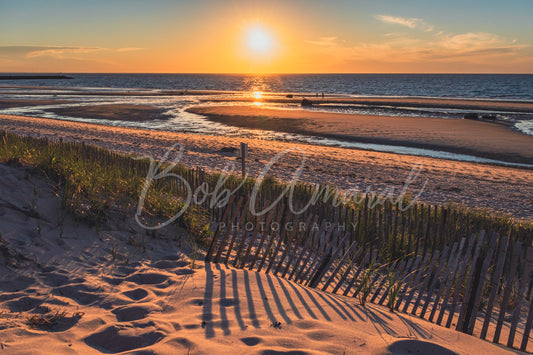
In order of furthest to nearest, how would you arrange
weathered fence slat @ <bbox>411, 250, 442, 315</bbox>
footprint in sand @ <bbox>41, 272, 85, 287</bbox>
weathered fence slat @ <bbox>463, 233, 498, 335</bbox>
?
weathered fence slat @ <bbox>411, 250, 442, 315</bbox>
footprint in sand @ <bbox>41, 272, 85, 287</bbox>
weathered fence slat @ <bbox>463, 233, 498, 335</bbox>

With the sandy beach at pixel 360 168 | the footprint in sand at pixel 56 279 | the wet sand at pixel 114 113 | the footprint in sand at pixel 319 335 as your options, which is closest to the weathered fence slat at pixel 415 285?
the footprint in sand at pixel 319 335

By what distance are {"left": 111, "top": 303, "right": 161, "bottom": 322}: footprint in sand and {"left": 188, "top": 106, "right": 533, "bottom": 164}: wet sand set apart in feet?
57.3

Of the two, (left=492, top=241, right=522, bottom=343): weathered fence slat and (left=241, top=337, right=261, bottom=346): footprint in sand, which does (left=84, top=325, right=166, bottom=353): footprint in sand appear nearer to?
(left=241, top=337, right=261, bottom=346): footprint in sand

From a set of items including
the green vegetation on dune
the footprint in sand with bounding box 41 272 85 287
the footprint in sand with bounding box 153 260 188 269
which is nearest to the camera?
the footprint in sand with bounding box 41 272 85 287

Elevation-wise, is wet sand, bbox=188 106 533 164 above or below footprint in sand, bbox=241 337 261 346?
above

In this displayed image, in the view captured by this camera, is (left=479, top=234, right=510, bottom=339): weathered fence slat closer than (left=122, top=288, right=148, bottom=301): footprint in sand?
Yes

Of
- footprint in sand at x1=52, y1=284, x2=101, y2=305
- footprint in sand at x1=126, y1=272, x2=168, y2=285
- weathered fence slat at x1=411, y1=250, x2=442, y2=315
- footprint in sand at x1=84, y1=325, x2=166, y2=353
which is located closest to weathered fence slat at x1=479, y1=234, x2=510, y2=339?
weathered fence slat at x1=411, y1=250, x2=442, y2=315

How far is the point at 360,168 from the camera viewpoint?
13594 mm

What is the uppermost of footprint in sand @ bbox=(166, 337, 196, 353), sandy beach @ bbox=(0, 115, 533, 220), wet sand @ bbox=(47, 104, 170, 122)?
wet sand @ bbox=(47, 104, 170, 122)

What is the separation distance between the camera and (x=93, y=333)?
2.90 metres

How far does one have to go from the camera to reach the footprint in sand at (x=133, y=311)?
3198mm

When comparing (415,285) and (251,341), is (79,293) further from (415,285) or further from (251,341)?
(415,285)

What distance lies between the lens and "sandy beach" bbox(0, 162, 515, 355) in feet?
9.07

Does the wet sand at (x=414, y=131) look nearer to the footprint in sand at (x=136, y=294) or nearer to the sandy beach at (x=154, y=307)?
the sandy beach at (x=154, y=307)
